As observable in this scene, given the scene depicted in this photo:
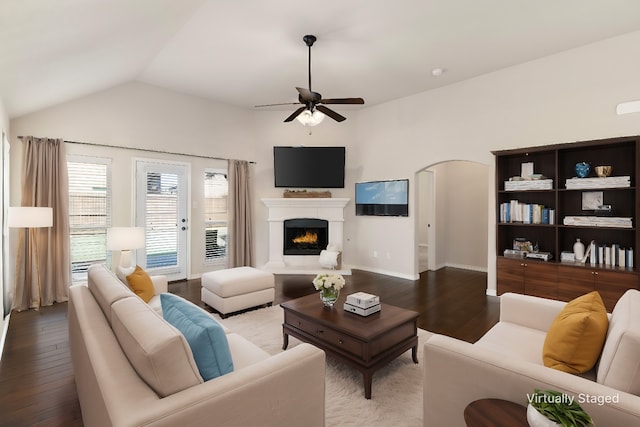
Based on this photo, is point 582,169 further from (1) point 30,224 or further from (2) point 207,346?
(1) point 30,224

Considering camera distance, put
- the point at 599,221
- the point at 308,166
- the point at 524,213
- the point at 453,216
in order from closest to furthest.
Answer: the point at 599,221 → the point at 524,213 → the point at 308,166 → the point at 453,216

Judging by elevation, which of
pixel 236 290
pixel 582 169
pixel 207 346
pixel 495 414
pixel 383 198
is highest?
pixel 582 169

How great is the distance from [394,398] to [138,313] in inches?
69.7

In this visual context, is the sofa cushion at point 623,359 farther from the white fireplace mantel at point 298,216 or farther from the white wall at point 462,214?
the white wall at point 462,214

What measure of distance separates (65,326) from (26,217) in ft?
4.27

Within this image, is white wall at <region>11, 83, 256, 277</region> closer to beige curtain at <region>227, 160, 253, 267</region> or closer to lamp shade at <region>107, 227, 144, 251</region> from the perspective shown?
beige curtain at <region>227, 160, 253, 267</region>

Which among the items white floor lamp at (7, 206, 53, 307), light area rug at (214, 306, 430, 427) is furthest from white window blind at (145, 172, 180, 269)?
light area rug at (214, 306, 430, 427)

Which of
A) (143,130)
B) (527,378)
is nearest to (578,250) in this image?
(527,378)

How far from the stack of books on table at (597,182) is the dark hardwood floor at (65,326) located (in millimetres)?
1804

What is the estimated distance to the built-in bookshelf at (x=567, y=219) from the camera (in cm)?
367

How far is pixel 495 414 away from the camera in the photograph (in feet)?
4.19

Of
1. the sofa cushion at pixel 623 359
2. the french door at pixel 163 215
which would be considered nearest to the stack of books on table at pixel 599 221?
the sofa cushion at pixel 623 359

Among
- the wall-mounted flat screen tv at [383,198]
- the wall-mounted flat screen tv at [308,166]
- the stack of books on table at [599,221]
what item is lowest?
the stack of books on table at [599,221]

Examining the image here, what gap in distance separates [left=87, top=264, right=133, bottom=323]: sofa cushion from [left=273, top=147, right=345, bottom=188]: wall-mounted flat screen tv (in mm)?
4331
